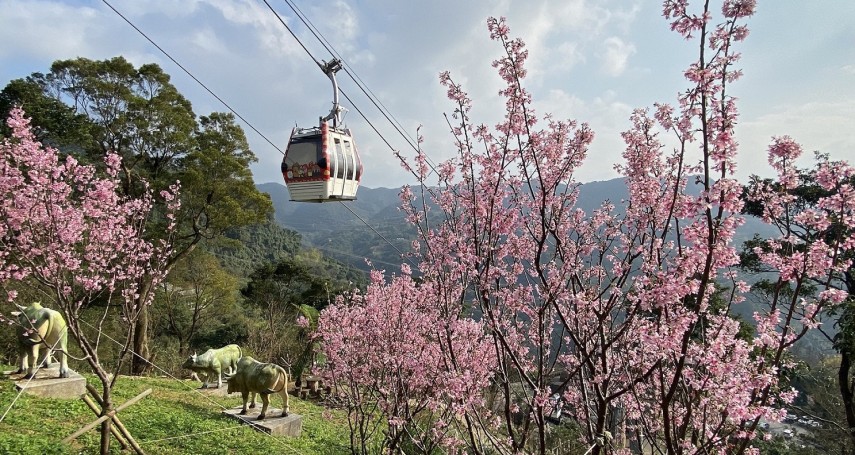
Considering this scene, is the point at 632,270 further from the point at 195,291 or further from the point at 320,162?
the point at 195,291

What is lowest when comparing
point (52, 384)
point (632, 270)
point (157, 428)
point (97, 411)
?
point (157, 428)

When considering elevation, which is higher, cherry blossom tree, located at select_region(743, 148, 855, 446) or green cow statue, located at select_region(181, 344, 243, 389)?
cherry blossom tree, located at select_region(743, 148, 855, 446)

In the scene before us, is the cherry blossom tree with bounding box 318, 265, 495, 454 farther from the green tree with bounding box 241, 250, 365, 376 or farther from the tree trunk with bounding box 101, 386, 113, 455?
the green tree with bounding box 241, 250, 365, 376

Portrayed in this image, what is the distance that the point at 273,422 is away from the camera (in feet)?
29.0

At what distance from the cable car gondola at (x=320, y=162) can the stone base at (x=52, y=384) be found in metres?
5.02

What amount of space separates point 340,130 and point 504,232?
621cm

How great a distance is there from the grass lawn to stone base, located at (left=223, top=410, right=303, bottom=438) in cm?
17

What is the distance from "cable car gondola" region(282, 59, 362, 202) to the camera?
27.7 feet

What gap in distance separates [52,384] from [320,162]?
599 centimetres

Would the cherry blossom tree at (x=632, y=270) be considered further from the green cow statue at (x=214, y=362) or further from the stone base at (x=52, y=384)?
the green cow statue at (x=214, y=362)

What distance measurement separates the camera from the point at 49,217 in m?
4.73

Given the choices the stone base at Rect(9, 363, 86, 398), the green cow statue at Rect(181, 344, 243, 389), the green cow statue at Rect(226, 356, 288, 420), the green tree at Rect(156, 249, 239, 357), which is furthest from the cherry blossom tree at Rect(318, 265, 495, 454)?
the green tree at Rect(156, 249, 239, 357)

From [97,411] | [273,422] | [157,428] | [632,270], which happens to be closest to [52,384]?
[157,428]

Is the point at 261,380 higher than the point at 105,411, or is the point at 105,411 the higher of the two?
the point at 105,411
